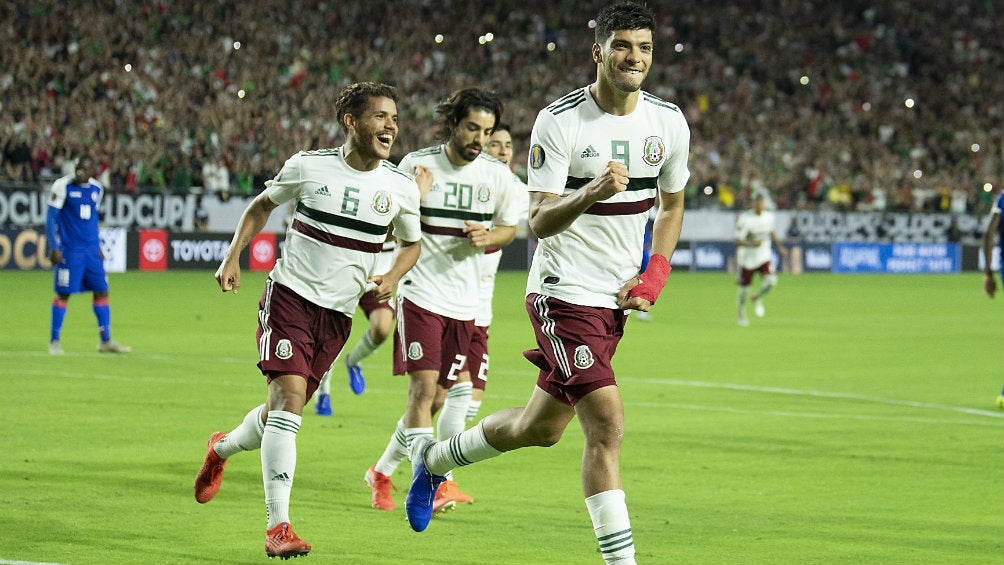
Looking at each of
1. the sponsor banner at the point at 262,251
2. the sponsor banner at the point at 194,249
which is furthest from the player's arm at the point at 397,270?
the sponsor banner at the point at 194,249

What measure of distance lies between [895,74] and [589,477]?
4725cm

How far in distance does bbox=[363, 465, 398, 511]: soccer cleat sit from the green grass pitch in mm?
81

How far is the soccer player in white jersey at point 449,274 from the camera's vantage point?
8.04m

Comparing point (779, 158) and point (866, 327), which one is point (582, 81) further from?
point (866, 327)

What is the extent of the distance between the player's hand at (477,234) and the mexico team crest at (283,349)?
5.14 ft

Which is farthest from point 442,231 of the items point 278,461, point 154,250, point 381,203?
point 154,250

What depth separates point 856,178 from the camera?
4441cm

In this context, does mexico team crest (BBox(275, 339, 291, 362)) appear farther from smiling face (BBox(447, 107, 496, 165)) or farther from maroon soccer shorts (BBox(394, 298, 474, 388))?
smiling face (BBox(447, 107, 496, 165))

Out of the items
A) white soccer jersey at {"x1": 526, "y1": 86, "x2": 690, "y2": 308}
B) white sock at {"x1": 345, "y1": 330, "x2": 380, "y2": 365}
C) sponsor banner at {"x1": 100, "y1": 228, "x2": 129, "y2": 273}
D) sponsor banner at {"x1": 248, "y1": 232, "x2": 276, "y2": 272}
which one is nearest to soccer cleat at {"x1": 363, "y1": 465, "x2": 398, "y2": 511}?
white soccer jersey at {"x1": 526, "y1": 86, "x2": 690, "y2": 308}

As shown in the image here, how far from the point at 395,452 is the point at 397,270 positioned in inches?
46.2

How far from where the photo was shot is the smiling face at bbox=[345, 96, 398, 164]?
709 centimetres

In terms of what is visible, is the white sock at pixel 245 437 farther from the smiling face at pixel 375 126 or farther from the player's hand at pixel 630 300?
the player's hand at pixel 630 300

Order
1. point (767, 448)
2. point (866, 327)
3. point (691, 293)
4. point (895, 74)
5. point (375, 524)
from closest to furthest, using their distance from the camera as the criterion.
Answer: point (375, 524) < point (767, 448) < point (866, 327) < point (691, 293) < point (895, 74)

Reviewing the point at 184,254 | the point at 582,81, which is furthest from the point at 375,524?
the point at 582,81
